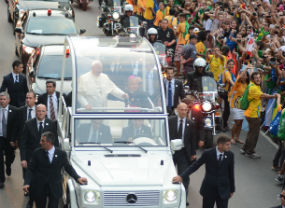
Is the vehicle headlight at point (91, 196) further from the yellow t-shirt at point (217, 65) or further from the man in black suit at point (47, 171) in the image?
the yellow t-shirt at point (217, 65)

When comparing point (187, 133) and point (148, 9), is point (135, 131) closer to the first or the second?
point (187, 133)

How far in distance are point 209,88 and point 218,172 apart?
579 centimetres

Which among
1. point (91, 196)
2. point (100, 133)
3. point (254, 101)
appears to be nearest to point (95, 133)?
point (100, 133)

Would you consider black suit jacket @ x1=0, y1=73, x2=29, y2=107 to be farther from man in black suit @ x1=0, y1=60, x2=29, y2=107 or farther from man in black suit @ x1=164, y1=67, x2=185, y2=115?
man in black suit @ x1=164, y1=67, x2=185, y2=115

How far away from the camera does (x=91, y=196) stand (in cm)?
1019

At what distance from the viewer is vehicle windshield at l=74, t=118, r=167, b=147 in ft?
37.3

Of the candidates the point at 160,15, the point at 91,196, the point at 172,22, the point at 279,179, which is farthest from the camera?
the point at 160,15

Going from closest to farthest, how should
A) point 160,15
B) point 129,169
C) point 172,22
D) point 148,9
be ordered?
point 129,169
point 172,22
point 160,15
point 148,9

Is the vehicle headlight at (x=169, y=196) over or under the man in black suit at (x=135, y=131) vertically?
under

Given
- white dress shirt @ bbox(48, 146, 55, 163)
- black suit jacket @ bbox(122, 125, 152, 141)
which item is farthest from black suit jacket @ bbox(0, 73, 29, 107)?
white dress shirt @ bbox(48, 146, 55, 163)

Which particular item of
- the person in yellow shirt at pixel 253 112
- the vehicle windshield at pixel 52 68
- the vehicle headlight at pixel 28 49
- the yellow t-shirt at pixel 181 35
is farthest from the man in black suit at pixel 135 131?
the yellow t-shirt at pixel 181 35

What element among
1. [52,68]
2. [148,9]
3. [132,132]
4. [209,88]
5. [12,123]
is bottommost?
[148,9]

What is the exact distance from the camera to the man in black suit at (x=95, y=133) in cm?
1137

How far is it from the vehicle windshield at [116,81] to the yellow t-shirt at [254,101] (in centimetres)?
400
